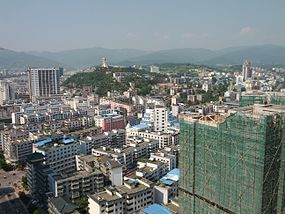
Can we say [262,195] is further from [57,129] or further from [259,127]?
[57,129]

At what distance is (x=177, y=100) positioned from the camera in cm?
2033

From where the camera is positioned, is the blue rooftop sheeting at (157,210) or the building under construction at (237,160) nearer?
the building under construction at (237,160)

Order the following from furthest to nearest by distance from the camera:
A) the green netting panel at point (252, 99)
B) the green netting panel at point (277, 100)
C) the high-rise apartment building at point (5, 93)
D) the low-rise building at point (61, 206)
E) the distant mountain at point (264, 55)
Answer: the high-rise apartment building at point (5, 93), the distant mountain at point (264, 55), the low-rise building at point (61, 206), the green netting panel at point (252, 99), the green netting panel at point (277, 100)

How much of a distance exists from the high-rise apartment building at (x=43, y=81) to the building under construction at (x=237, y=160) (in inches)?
820

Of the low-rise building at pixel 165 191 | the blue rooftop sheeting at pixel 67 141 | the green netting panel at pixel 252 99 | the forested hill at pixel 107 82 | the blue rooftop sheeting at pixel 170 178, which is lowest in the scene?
the low-rise building at pixel 165 191

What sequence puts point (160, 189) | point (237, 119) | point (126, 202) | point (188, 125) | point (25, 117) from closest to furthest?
1. point (237, 119)
2. point (188, 125)
3. point (126, 202)
4. point (160, 189)
5. point (25, 117)

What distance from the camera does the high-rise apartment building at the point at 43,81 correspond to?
24.6 meters

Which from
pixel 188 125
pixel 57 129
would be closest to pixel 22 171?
pixel 57 129

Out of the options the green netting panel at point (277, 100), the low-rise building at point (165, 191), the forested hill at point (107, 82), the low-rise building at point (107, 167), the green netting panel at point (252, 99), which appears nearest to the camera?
the green netting panel at point (277, 100)

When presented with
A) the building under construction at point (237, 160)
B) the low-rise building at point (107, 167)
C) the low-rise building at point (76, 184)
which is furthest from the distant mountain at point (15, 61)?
the building under construction at point (237, 160)

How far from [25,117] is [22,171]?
15.8 feet

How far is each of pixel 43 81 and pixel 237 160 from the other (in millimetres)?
22564

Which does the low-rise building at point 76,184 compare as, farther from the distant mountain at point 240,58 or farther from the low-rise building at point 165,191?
the distant mountain at point 240,58

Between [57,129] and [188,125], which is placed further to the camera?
[57,129]
